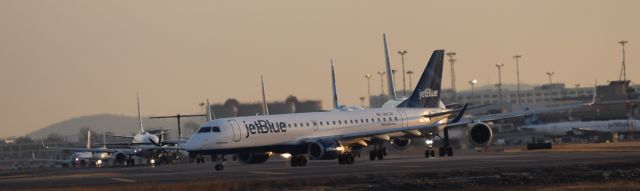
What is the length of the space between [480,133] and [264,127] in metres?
14.1

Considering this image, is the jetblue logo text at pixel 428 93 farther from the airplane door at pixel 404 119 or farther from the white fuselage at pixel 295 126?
the airplane door at pixel 404 119

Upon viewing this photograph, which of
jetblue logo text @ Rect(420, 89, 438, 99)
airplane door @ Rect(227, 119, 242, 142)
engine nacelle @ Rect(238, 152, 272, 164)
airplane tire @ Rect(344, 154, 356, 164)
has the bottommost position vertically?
airplane tire @ Rect(344, 154, 356, 164)

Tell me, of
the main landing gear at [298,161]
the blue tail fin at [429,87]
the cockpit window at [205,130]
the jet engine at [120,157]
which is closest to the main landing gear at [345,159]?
the main landing gear at [298,161]

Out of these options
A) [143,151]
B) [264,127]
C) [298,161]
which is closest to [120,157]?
[143,151]

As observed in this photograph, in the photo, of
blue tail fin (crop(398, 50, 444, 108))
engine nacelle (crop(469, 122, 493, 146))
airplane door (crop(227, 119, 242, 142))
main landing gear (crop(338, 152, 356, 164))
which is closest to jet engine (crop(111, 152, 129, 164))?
blue tail fin (crop(398, 50, 444, 108))

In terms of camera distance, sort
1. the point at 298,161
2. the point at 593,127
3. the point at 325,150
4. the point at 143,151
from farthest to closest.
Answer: the point at 593,127 → the point at 143,151 → the point at 298,161 → the point at 325,150

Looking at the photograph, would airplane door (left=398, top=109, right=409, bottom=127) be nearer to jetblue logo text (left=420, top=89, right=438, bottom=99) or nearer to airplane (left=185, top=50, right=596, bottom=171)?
airplane (left=185, top=50, right=596, bottom=171)

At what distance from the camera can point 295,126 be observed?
211ft

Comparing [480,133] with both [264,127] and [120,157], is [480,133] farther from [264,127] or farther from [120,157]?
[120,157]

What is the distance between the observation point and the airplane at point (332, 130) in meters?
60.7

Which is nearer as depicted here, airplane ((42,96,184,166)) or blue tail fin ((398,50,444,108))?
blue tail fin ((398,50,444,108))

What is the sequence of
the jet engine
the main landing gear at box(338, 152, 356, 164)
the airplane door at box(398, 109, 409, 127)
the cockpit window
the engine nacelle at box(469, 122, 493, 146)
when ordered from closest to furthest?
the cockpit window, the main landing gear at box(338, 152, 356, 164), the engine nacelle at box(469, 122, 493, 146), the airplane door at box(398, 109, 409, 127), the jet engine

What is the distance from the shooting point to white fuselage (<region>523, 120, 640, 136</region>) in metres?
139

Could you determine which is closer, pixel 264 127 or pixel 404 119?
pixel 264 127
